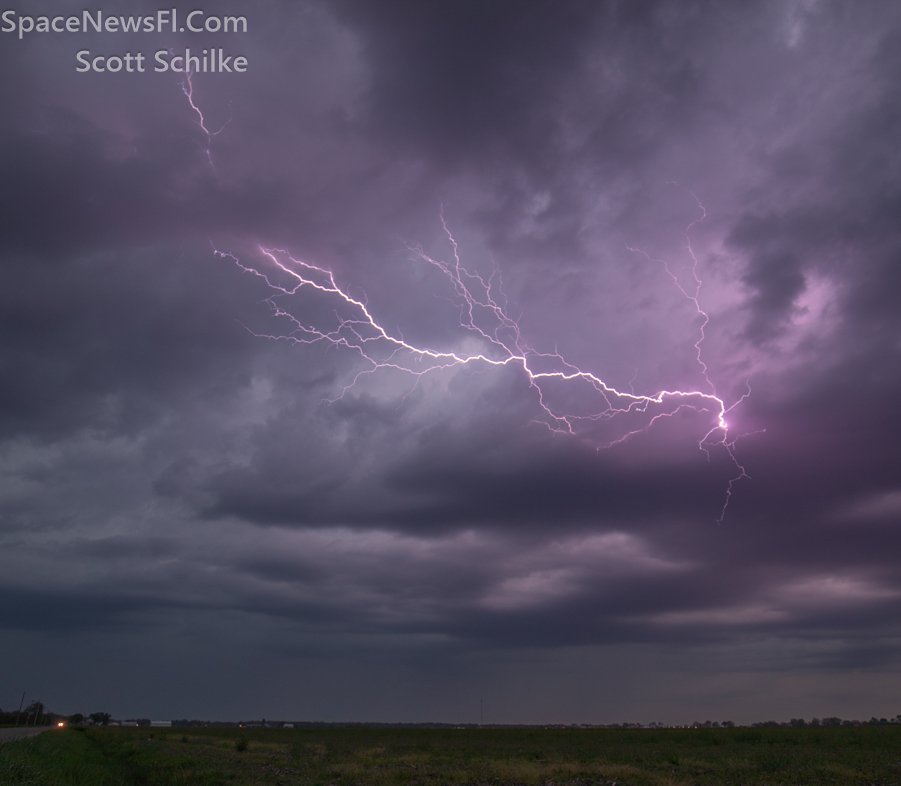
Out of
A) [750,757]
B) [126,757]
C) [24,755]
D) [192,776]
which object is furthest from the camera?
[126,757]

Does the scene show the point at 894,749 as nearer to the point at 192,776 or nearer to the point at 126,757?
the point at 192,776

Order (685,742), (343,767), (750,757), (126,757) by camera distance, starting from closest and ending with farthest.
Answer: (343,767) < (750,757) < (126,757) < (685,742)

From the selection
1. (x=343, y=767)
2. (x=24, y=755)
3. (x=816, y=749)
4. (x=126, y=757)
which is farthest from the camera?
(x=816, y=749)

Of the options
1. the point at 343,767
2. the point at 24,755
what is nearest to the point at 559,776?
the point at 343,767

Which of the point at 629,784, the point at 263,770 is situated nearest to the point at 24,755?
the point at 263,770

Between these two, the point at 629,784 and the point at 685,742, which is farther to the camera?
the point at 685,742

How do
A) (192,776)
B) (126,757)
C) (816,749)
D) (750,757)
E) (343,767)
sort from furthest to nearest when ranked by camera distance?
1. (816,749)
2. (126,757)
3. (750,757)
4. (343,767)
5. (192,776)

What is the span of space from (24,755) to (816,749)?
39.5 meters

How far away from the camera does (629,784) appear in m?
27.4

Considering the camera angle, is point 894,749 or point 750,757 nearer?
point 750,757

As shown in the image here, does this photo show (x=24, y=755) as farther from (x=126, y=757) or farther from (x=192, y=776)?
(x=126, y=757)

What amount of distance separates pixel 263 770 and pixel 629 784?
1638 cm

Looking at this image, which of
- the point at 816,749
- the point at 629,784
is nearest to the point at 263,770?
the point at 629,784

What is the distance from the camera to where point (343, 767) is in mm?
33906
